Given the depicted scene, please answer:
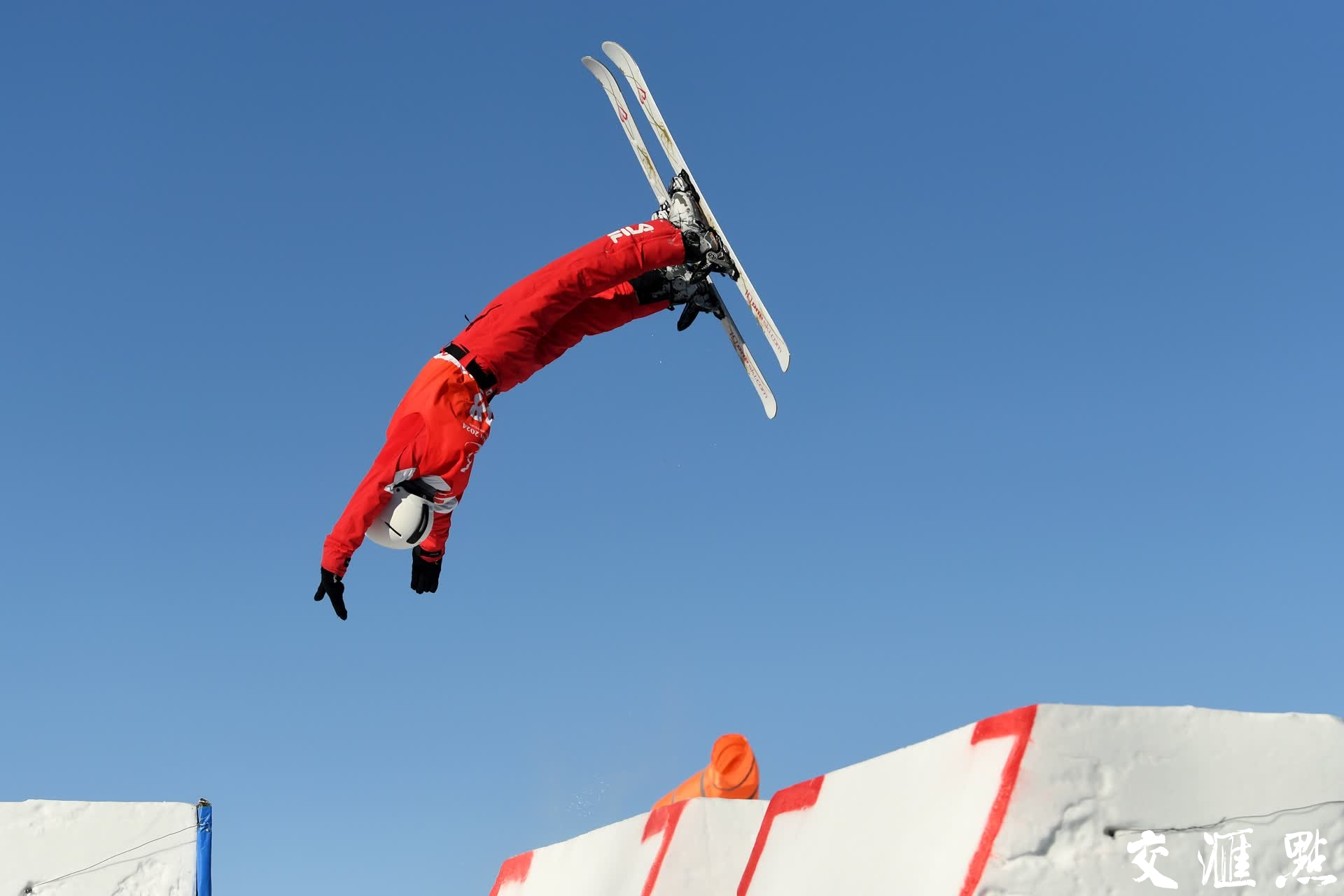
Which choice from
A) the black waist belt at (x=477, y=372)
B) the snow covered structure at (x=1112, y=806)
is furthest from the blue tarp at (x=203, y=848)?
the snow covered structure at (x=1112, y=806)

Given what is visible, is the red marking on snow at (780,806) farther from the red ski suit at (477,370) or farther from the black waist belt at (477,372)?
the black waist belt at (477,372)

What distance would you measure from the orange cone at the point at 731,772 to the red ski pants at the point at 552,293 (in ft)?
9.97

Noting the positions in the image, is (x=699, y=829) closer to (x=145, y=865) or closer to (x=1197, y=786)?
(x=1197, y=786)

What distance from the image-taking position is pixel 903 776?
4.43m

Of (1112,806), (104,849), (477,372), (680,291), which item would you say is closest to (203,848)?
(104,849)

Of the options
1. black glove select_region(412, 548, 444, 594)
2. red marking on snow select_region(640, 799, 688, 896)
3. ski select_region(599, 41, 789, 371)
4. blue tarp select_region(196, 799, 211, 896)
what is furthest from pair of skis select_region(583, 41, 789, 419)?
blue tarp select_region(196, 799, 211, 896)

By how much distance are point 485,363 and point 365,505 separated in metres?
1.23

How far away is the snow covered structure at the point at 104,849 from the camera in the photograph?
23.6ft

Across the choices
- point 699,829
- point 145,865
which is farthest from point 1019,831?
point 145,865

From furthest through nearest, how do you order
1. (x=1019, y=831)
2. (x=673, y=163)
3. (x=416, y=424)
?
(x=673, y=163), (x=416, y=424), (x=1019, y=831)

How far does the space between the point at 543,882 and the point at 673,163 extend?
16.0ft

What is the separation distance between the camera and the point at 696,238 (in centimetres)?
905

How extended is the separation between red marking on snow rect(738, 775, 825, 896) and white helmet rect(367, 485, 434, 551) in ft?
12.2

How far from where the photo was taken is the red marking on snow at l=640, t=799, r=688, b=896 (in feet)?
20.4
